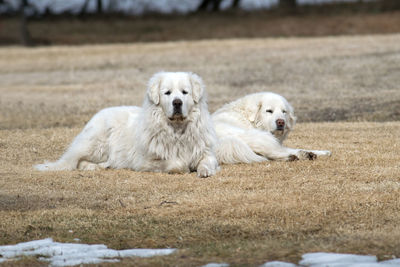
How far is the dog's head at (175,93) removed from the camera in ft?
29.6

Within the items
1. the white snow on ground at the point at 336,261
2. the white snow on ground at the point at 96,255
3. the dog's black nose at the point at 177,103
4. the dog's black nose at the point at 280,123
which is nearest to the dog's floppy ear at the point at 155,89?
the dog's black nose at the point at 177,103

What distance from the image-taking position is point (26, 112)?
59.2ft

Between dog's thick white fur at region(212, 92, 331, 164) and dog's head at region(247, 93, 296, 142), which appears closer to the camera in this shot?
dog's thick white fur at region(212, 92, 331, 164)

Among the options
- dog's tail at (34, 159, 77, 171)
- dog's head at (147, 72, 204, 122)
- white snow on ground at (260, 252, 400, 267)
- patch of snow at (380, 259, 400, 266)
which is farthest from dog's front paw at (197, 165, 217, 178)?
patch of snow at (380, 259, 400, 266)

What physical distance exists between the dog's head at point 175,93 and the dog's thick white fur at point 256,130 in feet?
2.99

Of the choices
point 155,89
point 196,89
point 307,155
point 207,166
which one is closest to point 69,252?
point 207,166

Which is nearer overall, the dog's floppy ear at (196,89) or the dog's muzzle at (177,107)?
the dog's muzzle at (177,107)

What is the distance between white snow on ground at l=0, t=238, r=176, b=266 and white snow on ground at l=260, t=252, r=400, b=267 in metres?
1.09

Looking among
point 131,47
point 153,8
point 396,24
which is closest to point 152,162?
point 131,47

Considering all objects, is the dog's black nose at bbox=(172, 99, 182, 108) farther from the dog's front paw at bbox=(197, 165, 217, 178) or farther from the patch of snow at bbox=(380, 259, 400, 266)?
the patch of snow at bbox=(380, 259, 400, 266)

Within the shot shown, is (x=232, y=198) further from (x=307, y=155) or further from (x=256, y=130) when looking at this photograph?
(x=256, y=130)

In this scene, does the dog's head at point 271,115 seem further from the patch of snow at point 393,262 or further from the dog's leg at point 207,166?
the patch of snow at point 393,262

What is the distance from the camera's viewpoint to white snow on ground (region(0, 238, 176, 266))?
573 cm

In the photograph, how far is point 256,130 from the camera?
1004 cm
